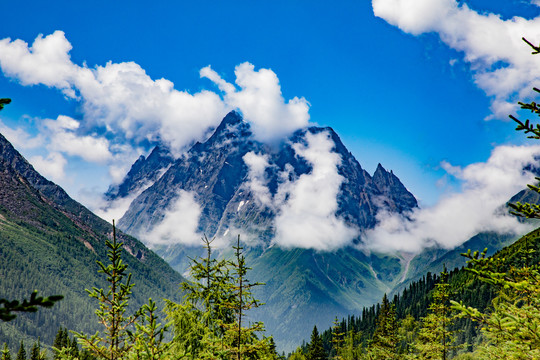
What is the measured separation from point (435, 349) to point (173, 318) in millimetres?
25375

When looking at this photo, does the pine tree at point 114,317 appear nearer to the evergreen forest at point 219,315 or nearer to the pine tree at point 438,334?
the evergreen forest at point 219,315

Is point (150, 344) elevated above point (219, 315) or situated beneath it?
situated beneath

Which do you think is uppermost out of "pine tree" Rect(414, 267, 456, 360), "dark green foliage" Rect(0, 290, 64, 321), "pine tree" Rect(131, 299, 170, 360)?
"pine tree" Rect(414, 267, 456, 360)

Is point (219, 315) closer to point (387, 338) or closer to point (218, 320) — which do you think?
point (218, 320)

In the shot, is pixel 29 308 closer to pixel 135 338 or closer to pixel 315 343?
pixel 135 338

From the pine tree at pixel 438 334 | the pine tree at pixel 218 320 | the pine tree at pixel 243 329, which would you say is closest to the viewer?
the pine tree at pixel 243 329

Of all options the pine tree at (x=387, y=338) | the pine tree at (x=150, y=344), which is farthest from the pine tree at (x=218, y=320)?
the pine tree at (x=387, y=338)

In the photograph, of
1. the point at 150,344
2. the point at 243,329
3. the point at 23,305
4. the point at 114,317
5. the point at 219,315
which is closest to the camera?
the point at 23,305

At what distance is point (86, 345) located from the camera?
14.0 m

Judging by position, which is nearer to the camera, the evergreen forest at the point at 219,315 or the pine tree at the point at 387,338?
the evergreen forest at the point at 219,315

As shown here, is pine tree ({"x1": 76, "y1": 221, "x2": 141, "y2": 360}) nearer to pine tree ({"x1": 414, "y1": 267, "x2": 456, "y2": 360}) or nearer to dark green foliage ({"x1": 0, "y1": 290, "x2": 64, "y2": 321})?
dark green foliage ({"x1": 0, "y1": 290, "x2": 64, "y2": 321})

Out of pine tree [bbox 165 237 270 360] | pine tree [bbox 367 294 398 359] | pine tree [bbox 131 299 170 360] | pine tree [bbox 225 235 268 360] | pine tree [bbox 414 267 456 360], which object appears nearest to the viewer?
pine tree [bbox 131 299 170 360]

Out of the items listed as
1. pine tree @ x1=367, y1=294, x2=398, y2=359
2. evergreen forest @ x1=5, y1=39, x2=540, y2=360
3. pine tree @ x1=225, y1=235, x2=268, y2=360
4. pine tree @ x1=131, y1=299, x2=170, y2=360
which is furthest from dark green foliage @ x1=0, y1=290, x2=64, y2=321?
pine tree @ x1=367, y1=294, x2=398, y2=359

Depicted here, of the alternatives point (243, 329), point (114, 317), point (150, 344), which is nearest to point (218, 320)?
point (243, 329)
